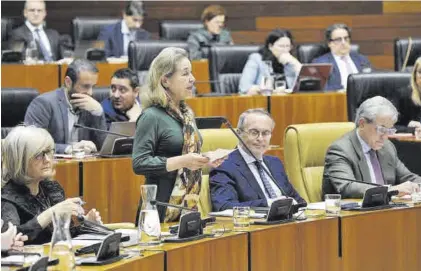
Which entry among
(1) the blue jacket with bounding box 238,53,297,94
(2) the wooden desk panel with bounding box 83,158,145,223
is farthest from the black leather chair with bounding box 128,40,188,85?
(2) the wooden desk panel with bounding box 83,158,145,223

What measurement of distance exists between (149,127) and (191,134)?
0.64 ft

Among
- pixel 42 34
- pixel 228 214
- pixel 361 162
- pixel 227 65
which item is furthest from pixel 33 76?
pixel 228 214

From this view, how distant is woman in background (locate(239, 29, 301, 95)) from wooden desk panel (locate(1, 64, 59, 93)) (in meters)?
1.37

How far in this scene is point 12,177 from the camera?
151 inches

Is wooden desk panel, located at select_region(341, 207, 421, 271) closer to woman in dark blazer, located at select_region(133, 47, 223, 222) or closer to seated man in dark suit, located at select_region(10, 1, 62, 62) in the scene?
woman in dark blazer, located at select_region(133, 47, 223, 222)

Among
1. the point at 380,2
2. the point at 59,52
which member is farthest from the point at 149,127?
the point at 380,2

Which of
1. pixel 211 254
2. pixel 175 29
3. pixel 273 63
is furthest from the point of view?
pixel 175 29

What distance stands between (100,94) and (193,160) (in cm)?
262

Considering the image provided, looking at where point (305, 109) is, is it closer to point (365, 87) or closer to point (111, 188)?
point (365, 87)

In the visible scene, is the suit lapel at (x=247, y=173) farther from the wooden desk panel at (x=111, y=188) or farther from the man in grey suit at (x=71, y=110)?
the man in grey suit at (x=71, y=110)

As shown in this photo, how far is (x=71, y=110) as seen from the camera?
6059mm

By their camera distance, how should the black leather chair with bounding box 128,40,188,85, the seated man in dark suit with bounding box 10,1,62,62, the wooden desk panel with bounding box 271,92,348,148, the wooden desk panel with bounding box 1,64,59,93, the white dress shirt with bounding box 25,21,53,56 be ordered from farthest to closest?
the white dress shirt with bounding box 25,21,53,56 → the seated man in dark suit with bounding box 10,1,62,62 → the black leather chair with bounding box 128,40,188,85 → the wooden desk panel with bounding box 1,64,59,93 → the wooden desk panel with bounding box 271,92,348,148

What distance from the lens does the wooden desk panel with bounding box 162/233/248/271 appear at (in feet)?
11.9

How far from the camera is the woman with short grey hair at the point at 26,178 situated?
12.4 feet
